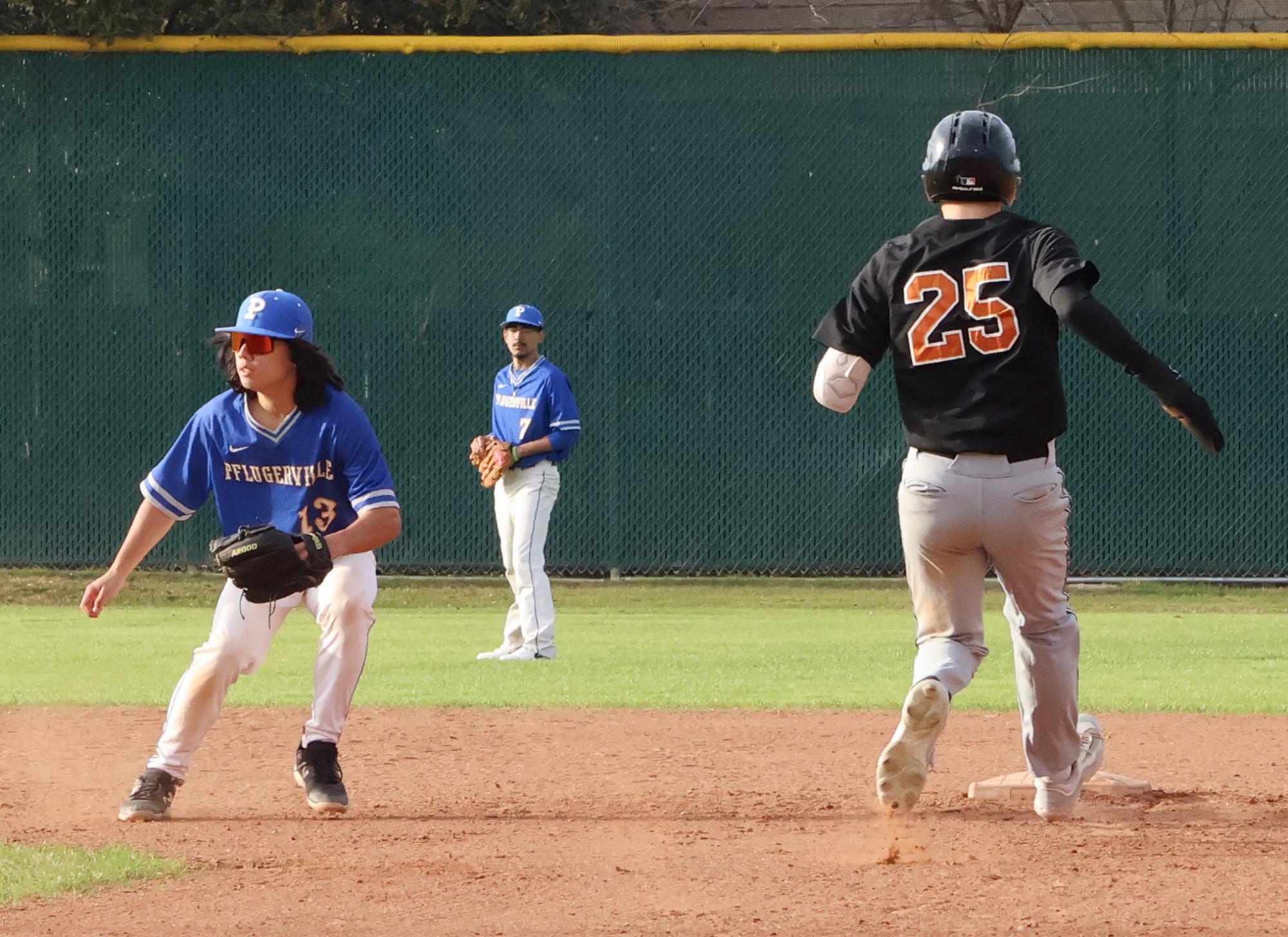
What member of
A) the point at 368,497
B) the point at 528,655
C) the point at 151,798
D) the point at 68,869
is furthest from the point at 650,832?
the point at 528,655

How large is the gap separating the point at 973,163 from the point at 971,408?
0.66 metres

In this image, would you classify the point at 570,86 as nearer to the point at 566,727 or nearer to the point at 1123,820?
the point at 566,727

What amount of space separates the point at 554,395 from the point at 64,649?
3013 mm

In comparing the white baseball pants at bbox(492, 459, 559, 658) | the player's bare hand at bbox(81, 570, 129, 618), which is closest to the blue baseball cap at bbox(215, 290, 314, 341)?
the player's bare hand at bbox(81, 570, 129, 618)

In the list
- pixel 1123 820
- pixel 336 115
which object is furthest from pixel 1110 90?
pixel 1123 820

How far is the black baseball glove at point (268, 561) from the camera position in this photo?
16.3 feet

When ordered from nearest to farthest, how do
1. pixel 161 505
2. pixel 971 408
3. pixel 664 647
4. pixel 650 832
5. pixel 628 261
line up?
pixel 971 408
pixel 650 832
pixel 161 505
pixel 664 647
pixel 628 261

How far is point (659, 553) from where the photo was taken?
1346cm

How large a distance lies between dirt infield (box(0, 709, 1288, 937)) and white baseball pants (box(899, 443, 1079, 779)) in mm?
368

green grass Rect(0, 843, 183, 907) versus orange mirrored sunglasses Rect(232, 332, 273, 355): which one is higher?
orange mirrored sunglasses Rect(232, 332, 273, 355)

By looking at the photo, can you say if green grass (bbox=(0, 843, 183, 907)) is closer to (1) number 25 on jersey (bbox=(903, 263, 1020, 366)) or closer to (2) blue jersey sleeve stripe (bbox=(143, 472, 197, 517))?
Answer: (2) blue jersey sleeve stripe (bbox=(143, 472, 197, 517))

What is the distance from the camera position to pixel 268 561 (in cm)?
498

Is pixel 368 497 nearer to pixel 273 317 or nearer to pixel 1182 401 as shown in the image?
pixel 273 317

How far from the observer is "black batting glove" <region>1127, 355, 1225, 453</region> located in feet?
14.3
